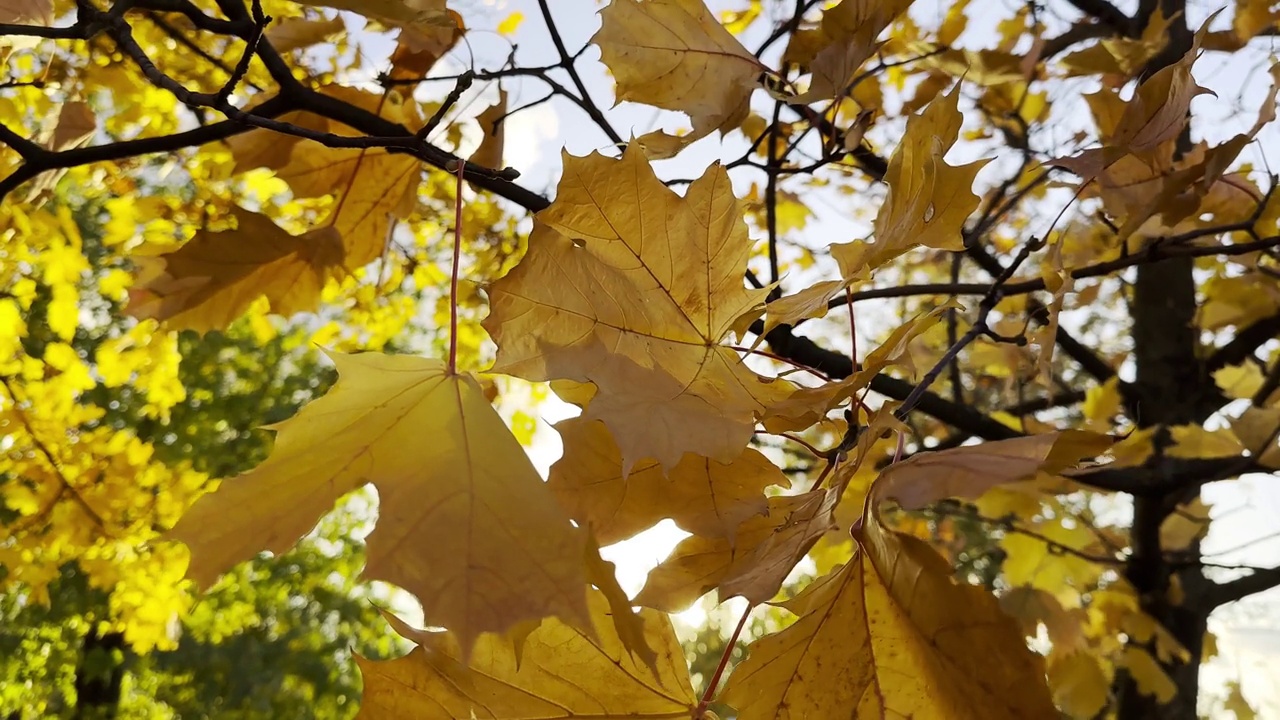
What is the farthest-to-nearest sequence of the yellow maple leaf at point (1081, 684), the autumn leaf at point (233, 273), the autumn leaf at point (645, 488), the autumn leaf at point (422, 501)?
the yellow maple leaf at point (1081, 684) < the autumn leaf at point (233, 273) < the autumn leaf at point (645, 488) < the autumn leaf at point (422, 501)

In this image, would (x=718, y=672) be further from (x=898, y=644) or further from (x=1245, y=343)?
(x=1245, y=343)

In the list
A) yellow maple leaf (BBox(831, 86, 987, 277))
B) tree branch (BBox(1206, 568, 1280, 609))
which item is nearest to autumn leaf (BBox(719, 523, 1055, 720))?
yellow maple leaf (BBox(831, 86, 987, 277))

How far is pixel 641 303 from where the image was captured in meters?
0.35

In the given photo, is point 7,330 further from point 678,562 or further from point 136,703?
point 136,703

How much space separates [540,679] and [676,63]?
0.37 metres

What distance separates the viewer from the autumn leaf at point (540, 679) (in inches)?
13.1

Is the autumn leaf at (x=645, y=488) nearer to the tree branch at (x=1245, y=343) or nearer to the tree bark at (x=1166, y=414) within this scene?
the tree bark at (x=1166, y=414)

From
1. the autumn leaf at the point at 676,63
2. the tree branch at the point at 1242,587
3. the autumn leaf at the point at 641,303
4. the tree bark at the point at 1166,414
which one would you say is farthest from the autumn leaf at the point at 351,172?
the tree branch at the point at 1242,587

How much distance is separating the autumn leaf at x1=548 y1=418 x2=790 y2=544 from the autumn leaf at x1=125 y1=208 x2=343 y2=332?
14.8 inches

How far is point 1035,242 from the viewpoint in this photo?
51 cm

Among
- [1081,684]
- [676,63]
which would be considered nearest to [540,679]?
[676,63]

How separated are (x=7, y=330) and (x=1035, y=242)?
3.78 ft

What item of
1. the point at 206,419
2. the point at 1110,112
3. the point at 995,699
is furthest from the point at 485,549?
the point at 206,419

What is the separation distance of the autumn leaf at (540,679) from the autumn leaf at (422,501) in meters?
0.09
